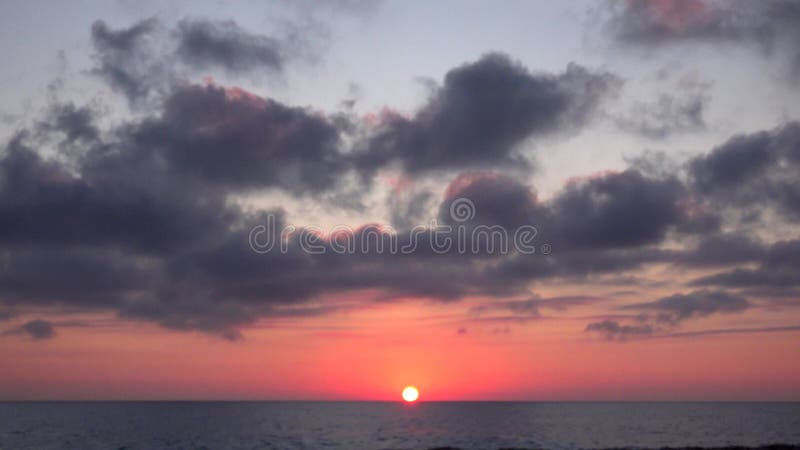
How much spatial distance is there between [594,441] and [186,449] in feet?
177

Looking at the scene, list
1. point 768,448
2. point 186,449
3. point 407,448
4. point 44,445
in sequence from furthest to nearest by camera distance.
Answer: point 44,445 → point 186,449 → point 407,448 → point 768,448

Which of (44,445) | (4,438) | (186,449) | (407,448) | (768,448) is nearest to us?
(768,448)

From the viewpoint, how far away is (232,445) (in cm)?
9906

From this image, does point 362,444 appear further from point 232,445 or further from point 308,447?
point 232,445

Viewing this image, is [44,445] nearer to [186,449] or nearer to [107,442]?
[107,442]

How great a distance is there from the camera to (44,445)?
10300 centimetres

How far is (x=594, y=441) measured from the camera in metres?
97.2

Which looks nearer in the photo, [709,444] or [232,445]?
[709,444]

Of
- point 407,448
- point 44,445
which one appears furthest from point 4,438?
point 407,448

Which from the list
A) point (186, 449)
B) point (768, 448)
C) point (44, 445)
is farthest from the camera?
point (44, 445)

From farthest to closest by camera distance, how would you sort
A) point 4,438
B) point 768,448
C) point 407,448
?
point 4,438, point 407,448, point 768,448

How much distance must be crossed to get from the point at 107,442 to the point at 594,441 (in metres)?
71.2

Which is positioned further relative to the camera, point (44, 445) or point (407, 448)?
point (44, 445)

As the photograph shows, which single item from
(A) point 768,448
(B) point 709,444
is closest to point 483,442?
(B) point 709,444
